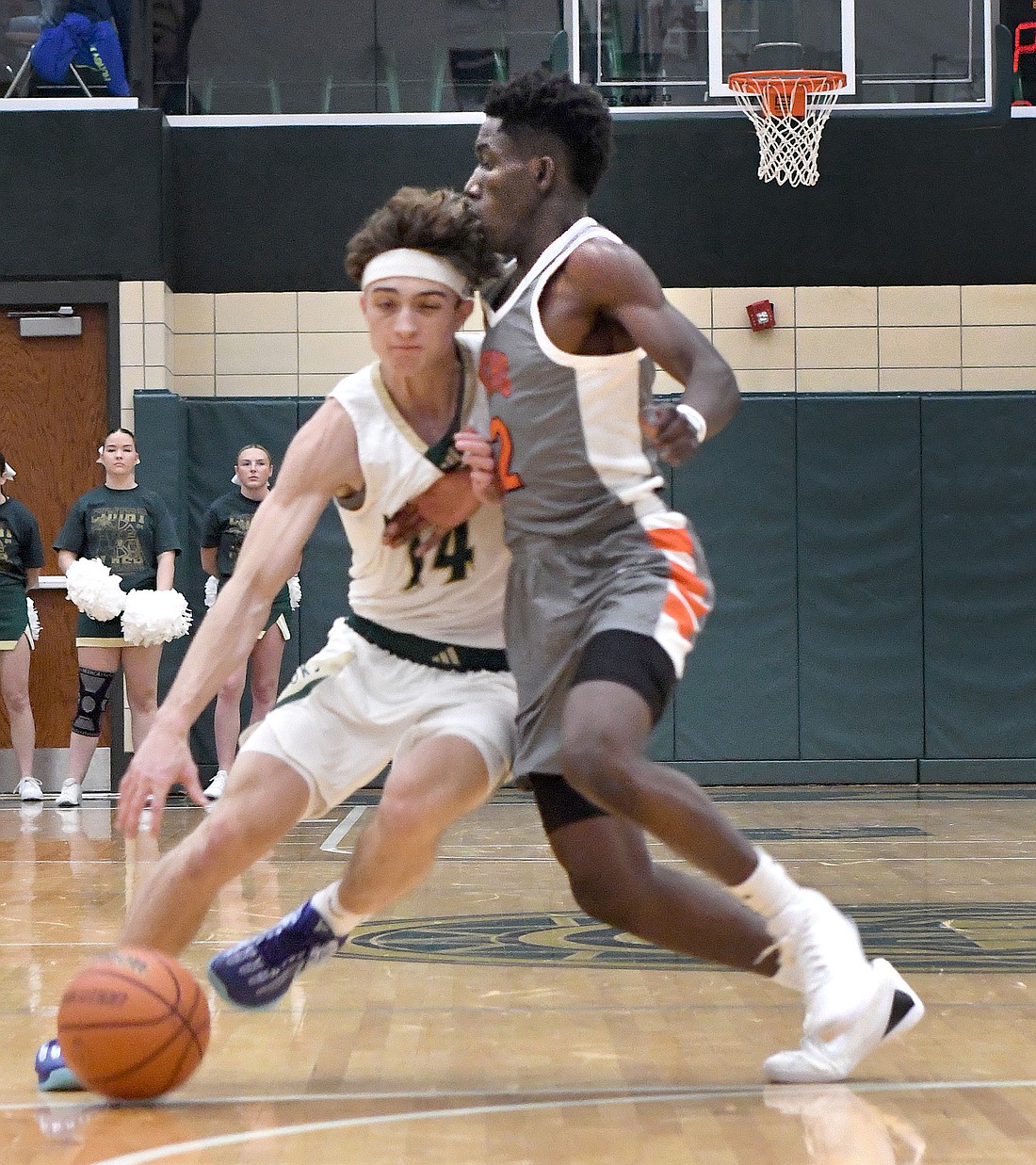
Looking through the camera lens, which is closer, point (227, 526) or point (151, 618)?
point (151, 618)

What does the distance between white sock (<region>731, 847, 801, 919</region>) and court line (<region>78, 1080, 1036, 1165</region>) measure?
0.37m

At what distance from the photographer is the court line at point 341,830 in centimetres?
774

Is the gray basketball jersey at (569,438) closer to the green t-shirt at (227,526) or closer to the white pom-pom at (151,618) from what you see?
the white pom-pom at (151,618)

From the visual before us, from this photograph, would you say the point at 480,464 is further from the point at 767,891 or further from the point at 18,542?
the point at 18,542

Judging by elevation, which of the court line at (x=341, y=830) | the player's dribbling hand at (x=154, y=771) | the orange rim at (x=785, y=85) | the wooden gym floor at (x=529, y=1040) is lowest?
the court line at (x=341, y=830)

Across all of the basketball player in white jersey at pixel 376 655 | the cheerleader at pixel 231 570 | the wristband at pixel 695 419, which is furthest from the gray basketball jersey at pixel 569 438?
the cheerleader at pixel 231 570

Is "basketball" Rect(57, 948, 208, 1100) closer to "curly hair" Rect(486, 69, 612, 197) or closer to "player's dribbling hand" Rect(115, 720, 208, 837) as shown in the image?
"player's dribbling hand" Rect(115, 720, 208, 837)

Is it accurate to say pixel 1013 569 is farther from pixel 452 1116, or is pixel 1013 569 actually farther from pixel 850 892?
pixel 452 1116

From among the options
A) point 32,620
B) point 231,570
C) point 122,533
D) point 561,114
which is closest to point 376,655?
point 561,114

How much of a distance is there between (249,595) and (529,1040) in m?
1.28

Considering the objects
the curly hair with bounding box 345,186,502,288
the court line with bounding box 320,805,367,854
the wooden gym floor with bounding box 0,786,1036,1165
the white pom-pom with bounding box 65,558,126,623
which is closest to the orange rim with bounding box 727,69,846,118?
the white pom-pom with bounding box 65,558,126,623

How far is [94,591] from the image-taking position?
9375 millimetres

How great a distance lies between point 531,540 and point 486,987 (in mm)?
1601

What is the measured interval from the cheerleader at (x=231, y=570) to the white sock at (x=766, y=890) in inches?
268
